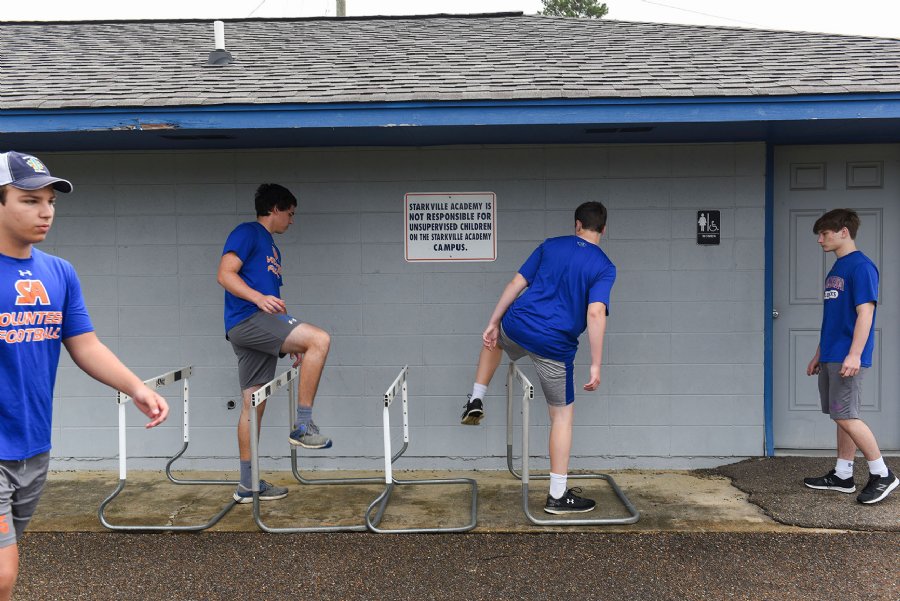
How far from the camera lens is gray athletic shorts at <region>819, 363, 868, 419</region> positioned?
16.2 ft

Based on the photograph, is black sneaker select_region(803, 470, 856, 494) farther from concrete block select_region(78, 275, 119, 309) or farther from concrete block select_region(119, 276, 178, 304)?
concrete block select_region(78, 275, 119, 309)

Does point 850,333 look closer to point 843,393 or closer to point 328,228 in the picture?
point 843,393

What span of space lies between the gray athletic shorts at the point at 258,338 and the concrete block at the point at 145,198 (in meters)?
1.59

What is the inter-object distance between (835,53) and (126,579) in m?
6.20

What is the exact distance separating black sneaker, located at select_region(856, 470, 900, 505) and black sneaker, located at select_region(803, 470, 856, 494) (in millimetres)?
239

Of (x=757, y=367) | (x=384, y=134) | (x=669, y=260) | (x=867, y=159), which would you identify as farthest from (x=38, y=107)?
(x=867, y=159)

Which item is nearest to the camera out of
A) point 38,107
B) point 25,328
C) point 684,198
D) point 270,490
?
point 25,328

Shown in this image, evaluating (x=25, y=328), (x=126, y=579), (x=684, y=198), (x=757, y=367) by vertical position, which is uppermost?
(x=684, y=198)

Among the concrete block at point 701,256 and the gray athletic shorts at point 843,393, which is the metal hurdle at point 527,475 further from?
the concrete block at point 701,256

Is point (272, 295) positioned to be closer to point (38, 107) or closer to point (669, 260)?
point (38, 107)

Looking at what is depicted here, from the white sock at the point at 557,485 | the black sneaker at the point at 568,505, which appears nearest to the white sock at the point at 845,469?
the black sneaker at the point at 568,505

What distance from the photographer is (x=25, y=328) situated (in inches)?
104

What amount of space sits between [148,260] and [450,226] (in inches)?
96.0

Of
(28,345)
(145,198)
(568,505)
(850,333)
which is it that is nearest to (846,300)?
(850,333)
